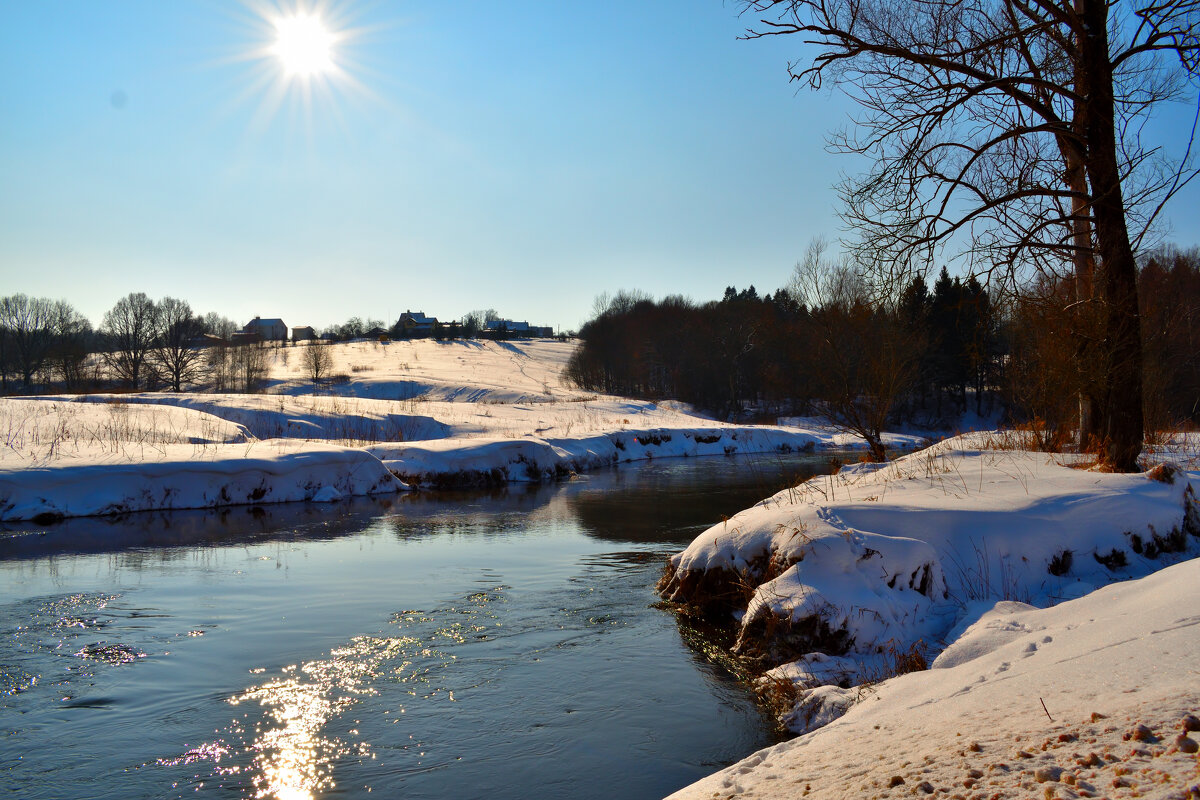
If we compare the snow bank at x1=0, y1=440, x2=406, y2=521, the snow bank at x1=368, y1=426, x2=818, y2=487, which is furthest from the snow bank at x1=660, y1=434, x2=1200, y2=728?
the snow bank at x1=368, y1=426, x2=818, y2=487

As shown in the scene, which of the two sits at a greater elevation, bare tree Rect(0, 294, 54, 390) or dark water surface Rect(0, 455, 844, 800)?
bare tree Rect(0, 294, 54, 390)

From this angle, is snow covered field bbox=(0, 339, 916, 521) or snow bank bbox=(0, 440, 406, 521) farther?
snow covered field bbox=(0, 339, 916, 521)

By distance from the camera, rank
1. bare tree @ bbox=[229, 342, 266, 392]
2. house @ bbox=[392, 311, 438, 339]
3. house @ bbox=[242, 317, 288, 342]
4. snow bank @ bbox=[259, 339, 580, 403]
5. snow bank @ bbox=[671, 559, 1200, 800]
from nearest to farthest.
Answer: snow bank @ bbox=[671, 559, 1200, 800] → snow bank @ bbox=[259, 339, 580, 403] → bare tree @ bbox=[229, 342, 266, 392] → house @ bbox=[392, 311, 438, 339] → house @ bbox=[242, 317, 288, 342]

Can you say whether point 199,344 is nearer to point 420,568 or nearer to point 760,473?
point 760,473

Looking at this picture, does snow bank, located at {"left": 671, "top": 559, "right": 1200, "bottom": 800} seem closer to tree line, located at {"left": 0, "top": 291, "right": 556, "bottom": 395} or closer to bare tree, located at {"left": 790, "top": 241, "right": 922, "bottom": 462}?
bare tree, located at {"left": 790, "top": 241, "right": 922, "bottom": 462}

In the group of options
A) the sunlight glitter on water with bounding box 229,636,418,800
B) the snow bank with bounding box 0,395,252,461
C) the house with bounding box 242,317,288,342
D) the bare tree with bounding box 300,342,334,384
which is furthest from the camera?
the house with bounding box 242,317,288,342

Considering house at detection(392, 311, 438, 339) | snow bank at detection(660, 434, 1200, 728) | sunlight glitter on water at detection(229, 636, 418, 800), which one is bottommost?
sunlight glitter on water at detection(229, 636, 418, 800)

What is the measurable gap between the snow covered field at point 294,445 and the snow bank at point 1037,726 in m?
16.2

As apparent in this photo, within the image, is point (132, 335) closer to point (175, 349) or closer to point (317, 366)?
point (175, 349)

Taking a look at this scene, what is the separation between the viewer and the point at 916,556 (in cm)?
699

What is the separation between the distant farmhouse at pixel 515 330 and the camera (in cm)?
10687

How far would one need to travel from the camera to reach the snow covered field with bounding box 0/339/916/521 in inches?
632

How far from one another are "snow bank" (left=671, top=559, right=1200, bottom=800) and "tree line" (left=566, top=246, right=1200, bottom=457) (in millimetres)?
6492

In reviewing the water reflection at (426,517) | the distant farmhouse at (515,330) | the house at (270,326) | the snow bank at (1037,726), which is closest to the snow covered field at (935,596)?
the snow bank at (1037,726)
